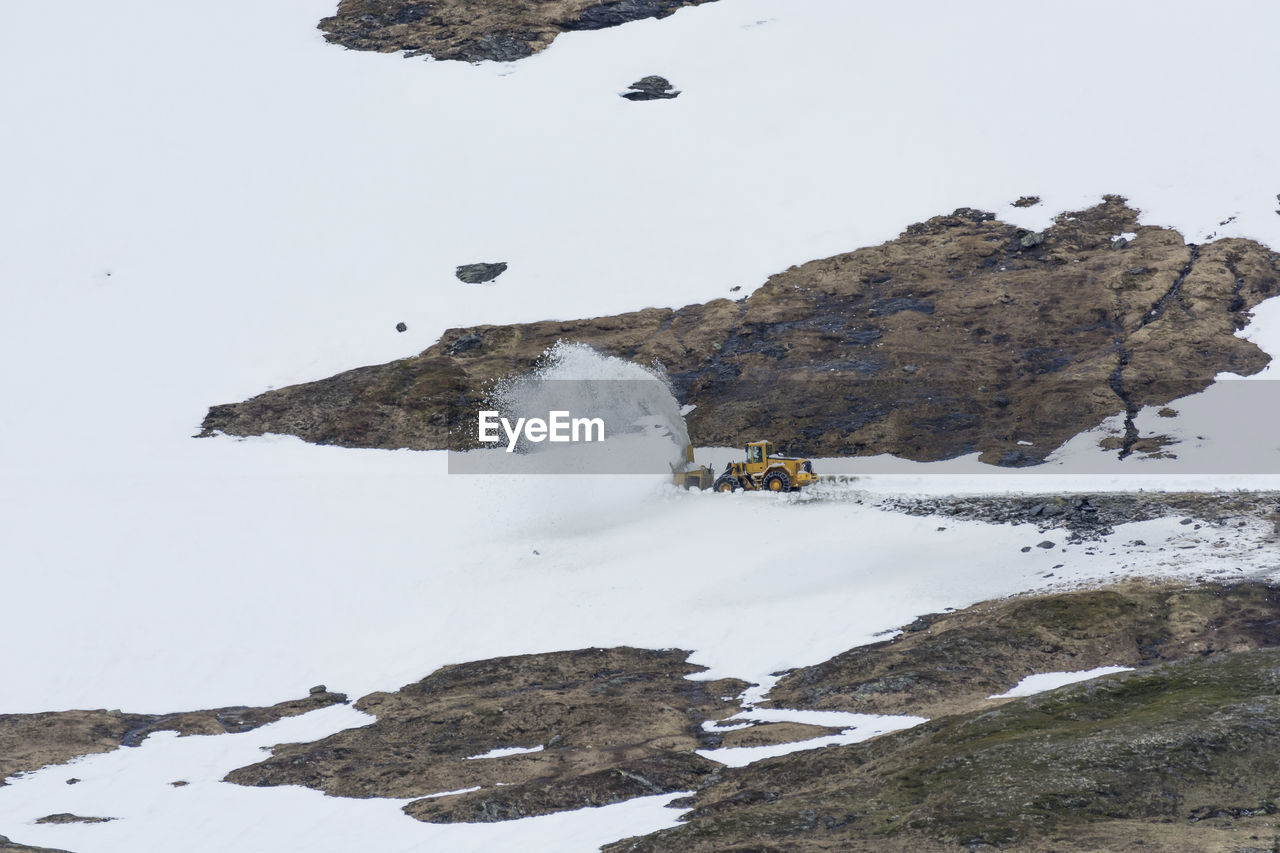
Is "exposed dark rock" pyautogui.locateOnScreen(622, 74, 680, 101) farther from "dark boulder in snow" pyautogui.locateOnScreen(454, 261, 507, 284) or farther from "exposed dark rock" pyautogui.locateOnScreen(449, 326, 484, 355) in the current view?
"exposed dark rock" pyautogui.locateOnScreen(449, 326, 484, 355)

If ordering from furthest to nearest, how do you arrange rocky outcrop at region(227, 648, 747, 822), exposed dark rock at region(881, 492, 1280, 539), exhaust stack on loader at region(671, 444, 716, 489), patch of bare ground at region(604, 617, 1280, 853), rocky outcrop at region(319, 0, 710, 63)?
rocky outcrop at region(319, 0, 710, 63), exhaust stack on loader at region(671, 444, 716, 489), exposed dark rock at region(881, 492, 1280, 539), rocky outcrop at region(227, 648, 747, 822), patch of bare ground at region(604, 617, 1280, 853)

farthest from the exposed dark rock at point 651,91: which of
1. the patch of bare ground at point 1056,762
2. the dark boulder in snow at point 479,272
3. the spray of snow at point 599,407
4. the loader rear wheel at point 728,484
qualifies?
the patch of bare ground at point 1056,762

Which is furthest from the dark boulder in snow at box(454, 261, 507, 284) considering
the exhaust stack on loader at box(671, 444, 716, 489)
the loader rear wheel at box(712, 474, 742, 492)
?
the loader rear wheel at box(712, 474, 742, 492)

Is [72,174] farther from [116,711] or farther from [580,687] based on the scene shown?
[580,687]

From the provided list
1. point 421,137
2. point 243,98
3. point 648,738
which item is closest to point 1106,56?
point 421,137

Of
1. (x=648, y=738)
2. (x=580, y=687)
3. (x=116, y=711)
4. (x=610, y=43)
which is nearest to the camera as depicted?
(x=648, y=738)

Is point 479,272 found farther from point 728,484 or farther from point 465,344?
point 728,484
